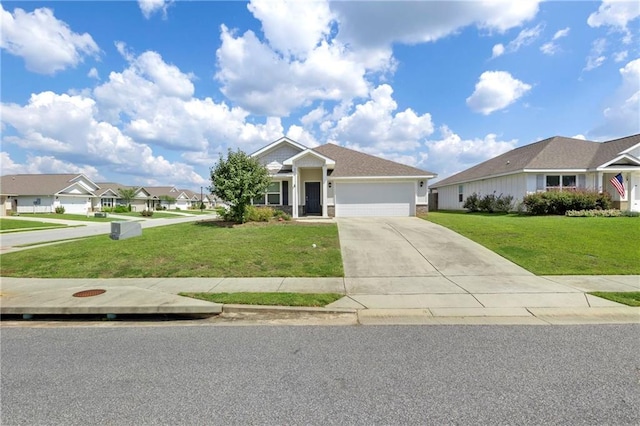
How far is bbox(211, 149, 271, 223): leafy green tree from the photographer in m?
15.6

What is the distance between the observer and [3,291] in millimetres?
7141

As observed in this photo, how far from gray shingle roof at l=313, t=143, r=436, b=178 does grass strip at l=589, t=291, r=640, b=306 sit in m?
13.9

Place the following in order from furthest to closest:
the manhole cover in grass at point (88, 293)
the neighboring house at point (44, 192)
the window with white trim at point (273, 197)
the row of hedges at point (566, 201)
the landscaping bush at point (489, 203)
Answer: the neighboring house at point (44, 192)
the landscaping bush at point (489, 203)
the window with white trim at point (273, 197)
the row of hedges at point (566, 201)
the manhole cover in grass at point (88, 293)

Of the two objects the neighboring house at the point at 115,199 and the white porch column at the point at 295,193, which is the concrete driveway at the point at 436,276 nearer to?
the white porch column at the point at 295,193

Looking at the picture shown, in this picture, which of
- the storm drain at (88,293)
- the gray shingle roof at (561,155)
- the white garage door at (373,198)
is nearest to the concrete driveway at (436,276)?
the storm drain at (88,293)

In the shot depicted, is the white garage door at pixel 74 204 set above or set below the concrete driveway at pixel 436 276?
above

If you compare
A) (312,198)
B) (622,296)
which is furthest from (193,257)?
(312,198)

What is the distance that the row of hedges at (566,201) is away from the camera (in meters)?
18.8

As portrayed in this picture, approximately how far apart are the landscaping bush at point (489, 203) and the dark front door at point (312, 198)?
13848mm

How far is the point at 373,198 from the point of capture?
20391 mm

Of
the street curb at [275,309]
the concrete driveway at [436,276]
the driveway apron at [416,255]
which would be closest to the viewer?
the street curb at [275,309]

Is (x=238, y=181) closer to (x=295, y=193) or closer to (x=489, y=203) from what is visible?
(x=295, y=193)

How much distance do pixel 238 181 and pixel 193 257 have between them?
6.37 metres

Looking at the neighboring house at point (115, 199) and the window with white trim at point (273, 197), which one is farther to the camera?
the neighboring house at point (115, 199)
